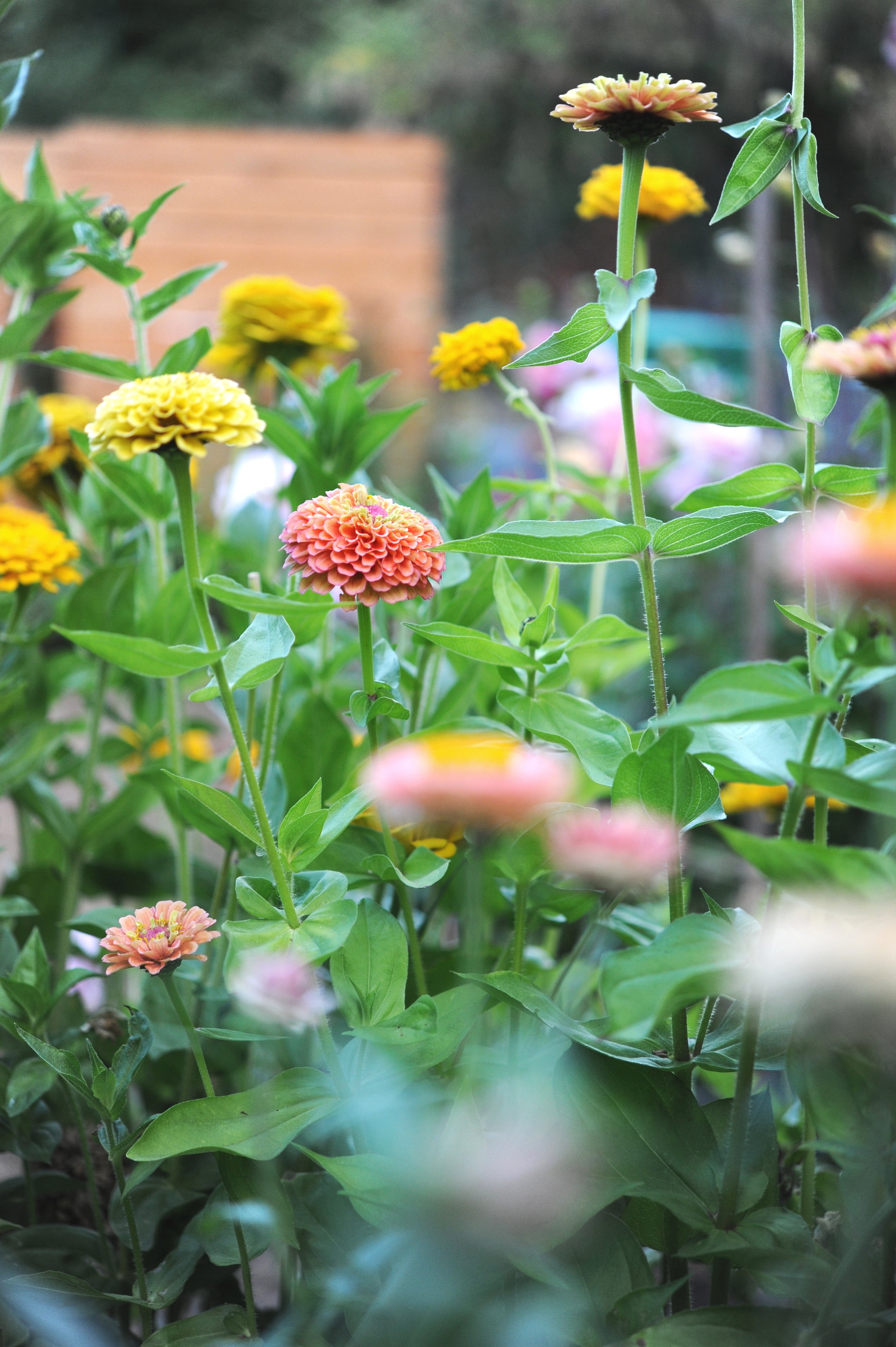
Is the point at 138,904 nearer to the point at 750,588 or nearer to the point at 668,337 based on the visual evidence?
the point at 750,588

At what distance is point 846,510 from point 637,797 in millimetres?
231

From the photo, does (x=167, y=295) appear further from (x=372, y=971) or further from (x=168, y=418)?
(x=372, y=971)

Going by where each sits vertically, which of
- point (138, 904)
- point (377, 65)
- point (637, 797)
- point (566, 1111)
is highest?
point (377, 65)

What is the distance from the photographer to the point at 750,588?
62.0 inches

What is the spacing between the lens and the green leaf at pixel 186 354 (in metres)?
0.61

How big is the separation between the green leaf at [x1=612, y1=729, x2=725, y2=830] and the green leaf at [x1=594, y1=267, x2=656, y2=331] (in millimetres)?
155

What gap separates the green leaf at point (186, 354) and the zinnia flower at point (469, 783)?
36cm

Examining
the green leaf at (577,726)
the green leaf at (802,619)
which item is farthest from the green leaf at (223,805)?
the green leaf at (802,619)

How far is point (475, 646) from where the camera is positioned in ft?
1.48

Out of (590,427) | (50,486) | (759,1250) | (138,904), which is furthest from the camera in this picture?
(590,427)

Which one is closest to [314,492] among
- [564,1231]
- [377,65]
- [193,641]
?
[193,641]

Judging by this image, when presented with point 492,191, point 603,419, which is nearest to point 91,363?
point 603,419

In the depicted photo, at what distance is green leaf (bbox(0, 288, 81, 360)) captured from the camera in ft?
2.18

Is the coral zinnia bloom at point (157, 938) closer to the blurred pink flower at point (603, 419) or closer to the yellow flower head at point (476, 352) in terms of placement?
the yellow flower head at point (476, 352)
